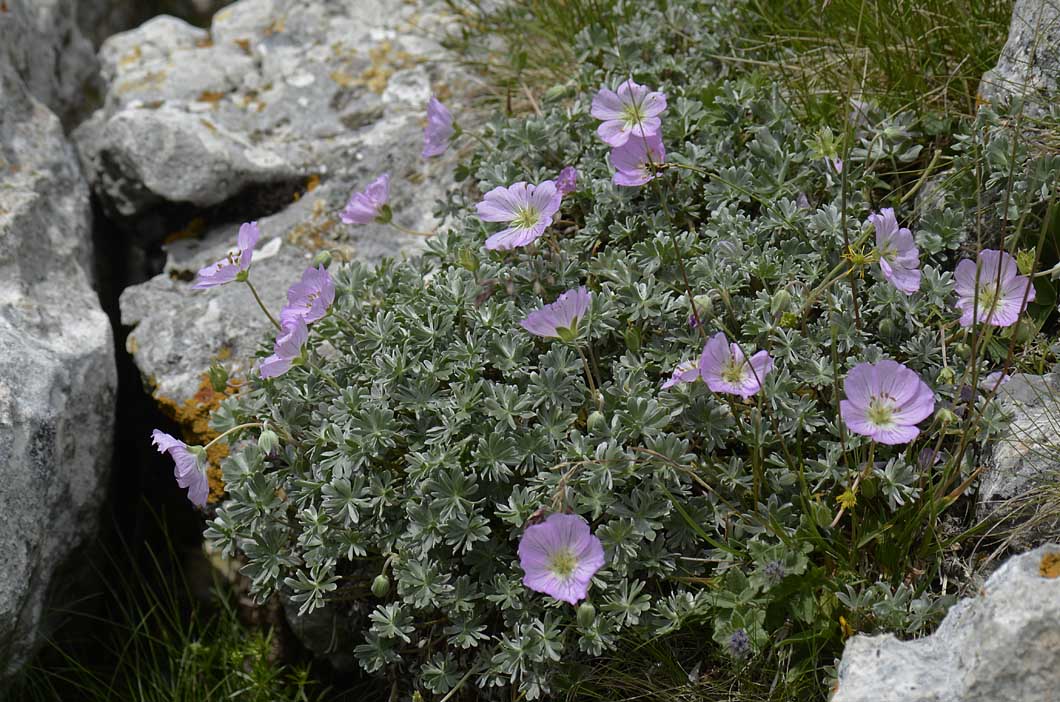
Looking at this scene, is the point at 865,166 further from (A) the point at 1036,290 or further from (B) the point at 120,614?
(B) the point at 120,614

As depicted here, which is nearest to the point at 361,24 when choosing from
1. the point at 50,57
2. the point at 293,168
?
the point at 293,168

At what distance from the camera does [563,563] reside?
7.11 feet

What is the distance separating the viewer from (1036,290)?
2574 millimetres

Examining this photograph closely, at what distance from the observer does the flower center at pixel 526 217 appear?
8.59ft

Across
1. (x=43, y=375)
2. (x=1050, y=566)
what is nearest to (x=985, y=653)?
(x=1050, y=566)

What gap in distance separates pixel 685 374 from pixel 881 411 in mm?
444

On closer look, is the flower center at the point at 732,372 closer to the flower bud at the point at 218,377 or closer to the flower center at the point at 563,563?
the flower center at the point at 563,563

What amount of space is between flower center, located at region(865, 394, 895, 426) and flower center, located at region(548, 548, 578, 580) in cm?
71

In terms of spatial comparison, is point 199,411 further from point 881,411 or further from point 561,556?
point 881,411

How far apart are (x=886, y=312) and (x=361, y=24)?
261 cm

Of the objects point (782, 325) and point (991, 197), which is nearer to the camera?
point (782, 325)

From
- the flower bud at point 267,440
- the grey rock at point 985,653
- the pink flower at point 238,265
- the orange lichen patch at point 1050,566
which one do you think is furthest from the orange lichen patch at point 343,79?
the orange lichen patch at point 1050,566

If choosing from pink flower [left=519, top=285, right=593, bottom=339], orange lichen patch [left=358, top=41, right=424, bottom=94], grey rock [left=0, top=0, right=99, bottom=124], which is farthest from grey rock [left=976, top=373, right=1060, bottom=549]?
grey rock [left=0, top=0, right=99, bottom=124]

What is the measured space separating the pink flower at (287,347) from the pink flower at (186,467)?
28cm
